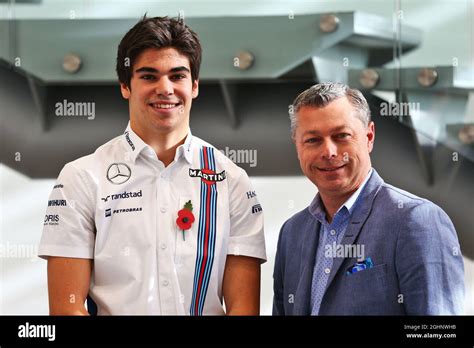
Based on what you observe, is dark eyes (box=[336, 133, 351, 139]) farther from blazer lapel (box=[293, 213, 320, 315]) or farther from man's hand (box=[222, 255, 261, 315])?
man's hand (box=[222, 255, 261, 315])

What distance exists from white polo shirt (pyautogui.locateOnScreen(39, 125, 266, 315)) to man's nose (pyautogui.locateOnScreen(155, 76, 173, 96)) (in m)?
0.21

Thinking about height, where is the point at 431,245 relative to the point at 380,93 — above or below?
below

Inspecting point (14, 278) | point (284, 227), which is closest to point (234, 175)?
point (284, 227)

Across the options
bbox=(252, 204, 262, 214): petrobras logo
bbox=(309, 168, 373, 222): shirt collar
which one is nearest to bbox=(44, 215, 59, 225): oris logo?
bbox=(252, 204, 262, 214): petrobras logo

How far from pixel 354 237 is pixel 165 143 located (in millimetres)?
800

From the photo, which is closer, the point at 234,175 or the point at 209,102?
the point at 234,175

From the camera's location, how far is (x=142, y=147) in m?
3.12

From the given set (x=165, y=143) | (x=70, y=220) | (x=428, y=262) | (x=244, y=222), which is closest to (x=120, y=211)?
(x=70, y=220)

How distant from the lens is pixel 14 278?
3551 millimetres

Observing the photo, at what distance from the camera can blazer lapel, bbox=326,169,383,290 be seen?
2.99 meters
